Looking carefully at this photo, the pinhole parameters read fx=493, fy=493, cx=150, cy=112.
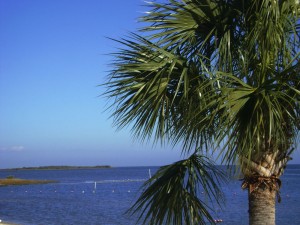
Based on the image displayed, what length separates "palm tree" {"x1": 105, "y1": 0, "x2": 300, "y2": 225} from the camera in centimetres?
439

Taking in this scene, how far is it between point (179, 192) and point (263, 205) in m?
0.85

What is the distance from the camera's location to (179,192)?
201 inches

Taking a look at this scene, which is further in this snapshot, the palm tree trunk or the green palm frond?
the green palm frond

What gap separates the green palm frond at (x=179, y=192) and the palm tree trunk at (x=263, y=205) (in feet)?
1.51

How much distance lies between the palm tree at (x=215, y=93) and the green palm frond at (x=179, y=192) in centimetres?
1

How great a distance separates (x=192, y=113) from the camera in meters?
4.78

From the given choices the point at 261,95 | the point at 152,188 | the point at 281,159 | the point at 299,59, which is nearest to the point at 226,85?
the point at 261,95

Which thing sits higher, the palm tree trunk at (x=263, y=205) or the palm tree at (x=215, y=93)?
the palm tree at (x=215, y=93)

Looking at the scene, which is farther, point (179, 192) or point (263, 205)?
point (179, 192)

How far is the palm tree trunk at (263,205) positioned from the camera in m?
4.86

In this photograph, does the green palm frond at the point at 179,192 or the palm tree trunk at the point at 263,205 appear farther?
the green palm frond at the point at 179,192

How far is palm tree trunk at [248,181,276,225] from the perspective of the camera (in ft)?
15.9

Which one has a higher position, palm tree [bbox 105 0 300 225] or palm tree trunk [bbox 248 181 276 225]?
palm tree [bbox 105 0 300 225]

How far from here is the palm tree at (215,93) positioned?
14.4 ft
